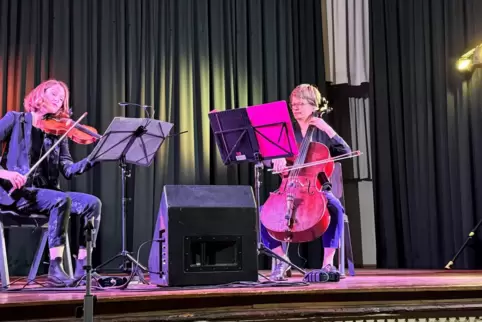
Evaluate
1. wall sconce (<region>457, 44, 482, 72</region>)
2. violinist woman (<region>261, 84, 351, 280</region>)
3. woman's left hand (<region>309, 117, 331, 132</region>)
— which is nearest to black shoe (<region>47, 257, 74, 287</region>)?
violinist woman (<region>261, 84, 351, 280</region>)

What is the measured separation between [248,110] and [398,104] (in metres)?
2.49

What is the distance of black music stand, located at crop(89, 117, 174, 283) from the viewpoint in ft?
10.3

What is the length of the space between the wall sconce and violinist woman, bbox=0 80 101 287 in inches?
124

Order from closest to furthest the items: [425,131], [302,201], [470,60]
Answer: [302,201] < [470,60] < [425,131]

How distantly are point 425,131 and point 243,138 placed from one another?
2444 millimetres

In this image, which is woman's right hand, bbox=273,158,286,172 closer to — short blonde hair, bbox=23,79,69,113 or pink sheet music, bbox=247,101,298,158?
pink sheet music, bbox=247,101,298,158

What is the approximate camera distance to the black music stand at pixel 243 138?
3203 millimetres

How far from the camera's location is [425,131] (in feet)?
17.0

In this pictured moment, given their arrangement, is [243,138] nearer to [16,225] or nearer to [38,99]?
[38,99]

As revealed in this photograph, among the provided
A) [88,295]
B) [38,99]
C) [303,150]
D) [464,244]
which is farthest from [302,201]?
[464,244]

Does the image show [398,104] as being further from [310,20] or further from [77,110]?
[77,110]

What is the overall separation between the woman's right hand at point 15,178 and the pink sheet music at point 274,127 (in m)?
1.22

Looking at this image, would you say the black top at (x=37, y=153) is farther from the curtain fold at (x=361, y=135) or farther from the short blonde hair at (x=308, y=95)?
the curtain fold at (x=361, y=135)

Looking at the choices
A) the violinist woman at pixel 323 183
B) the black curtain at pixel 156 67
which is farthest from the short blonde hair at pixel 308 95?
the black curtain at pixel 156 67
